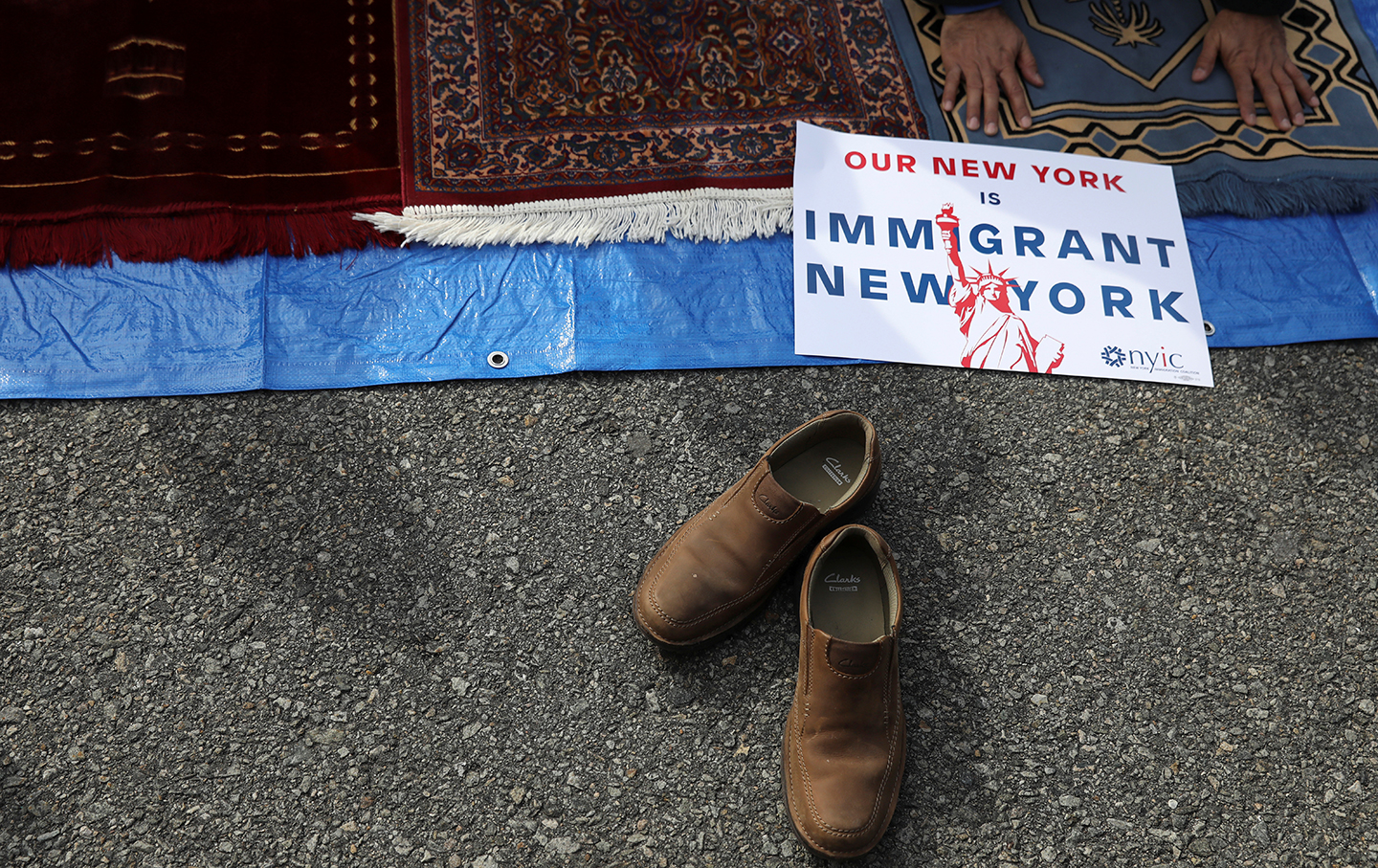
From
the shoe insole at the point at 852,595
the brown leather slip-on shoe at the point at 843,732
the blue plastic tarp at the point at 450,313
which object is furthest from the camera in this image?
the blue plastic tarp at the point at 450,313

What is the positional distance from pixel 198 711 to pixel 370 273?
2.13ft

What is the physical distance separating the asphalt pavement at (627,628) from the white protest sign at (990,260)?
0.19ft

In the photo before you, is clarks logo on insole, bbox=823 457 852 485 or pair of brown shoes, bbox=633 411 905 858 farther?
clarks logo on insole, bbox=823 457 852 485

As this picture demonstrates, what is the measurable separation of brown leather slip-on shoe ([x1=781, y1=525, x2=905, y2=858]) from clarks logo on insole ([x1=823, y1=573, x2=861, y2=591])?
0.14 feet

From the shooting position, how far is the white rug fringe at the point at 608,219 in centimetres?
131

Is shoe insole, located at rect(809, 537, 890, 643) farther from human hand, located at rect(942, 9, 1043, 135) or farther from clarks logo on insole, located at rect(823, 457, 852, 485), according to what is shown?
human hand, located at rect(942, 9, 1043, 135)

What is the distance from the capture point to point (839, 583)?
1054 mm

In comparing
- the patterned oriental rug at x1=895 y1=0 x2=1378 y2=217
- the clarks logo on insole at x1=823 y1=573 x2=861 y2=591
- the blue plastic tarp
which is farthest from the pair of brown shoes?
the patterned oriental rug at x1=895 y1=0 x2=1378 y2=217

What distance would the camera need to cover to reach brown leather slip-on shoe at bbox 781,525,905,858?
0.92 meters

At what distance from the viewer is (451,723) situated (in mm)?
1003

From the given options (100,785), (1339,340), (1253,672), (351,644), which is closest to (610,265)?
(351,644)

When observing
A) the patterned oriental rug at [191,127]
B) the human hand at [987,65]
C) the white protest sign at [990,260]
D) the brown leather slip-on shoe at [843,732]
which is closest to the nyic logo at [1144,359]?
the white protest sign at [990,260]

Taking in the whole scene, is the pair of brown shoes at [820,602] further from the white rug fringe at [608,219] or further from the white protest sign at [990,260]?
the white rug fringe at [608,219]

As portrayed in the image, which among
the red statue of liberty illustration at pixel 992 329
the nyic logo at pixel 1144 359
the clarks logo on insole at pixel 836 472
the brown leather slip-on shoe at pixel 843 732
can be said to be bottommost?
the brown leather slip-on shoe at pixel 843 732
